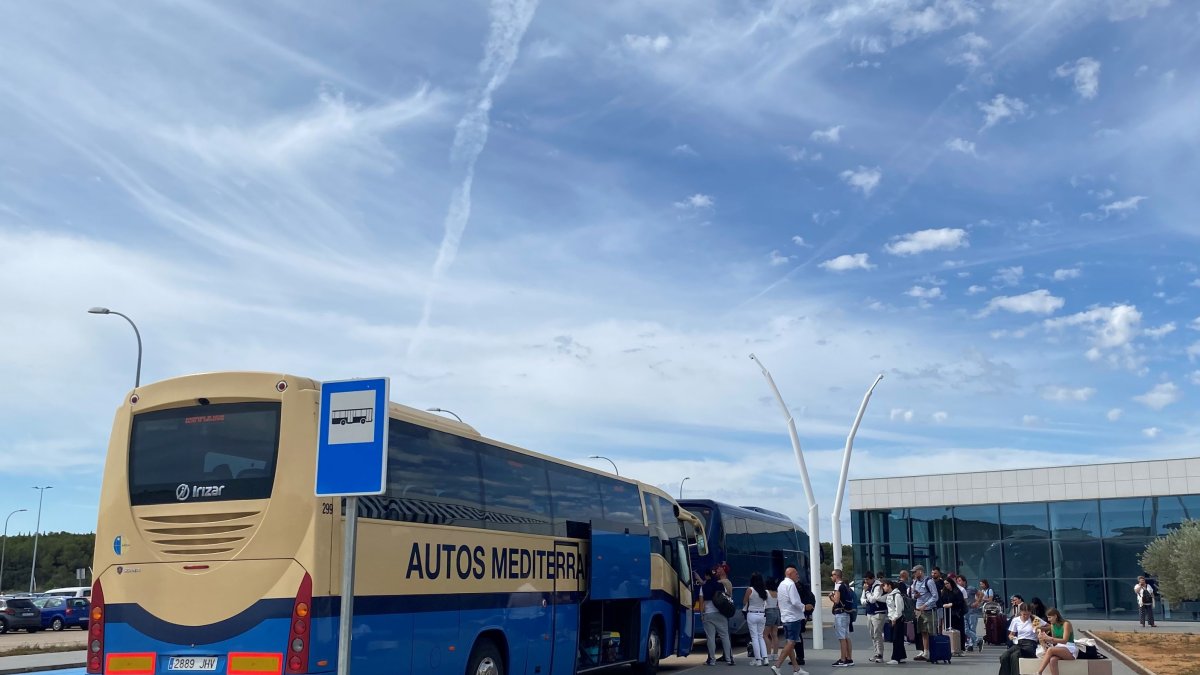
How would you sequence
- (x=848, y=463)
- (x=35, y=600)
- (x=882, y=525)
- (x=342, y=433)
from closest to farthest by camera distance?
(x=342, y=433) → (x=848, y=463) → (x=35, y=600) → (x=882, y=525)

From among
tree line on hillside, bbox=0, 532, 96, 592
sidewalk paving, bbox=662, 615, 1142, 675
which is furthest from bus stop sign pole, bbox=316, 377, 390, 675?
tree line on hillside, bbox=0, 532, 96, 592

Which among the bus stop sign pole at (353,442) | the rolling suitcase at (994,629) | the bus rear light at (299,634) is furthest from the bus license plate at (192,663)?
the rolling suitcase at (994,629)

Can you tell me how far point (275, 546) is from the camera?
953cm

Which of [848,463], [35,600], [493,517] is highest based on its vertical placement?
[848,463]

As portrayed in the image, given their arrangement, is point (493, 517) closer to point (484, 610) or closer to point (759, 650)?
point (484, 610)

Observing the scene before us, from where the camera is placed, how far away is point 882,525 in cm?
4941

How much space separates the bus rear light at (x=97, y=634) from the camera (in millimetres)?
10008

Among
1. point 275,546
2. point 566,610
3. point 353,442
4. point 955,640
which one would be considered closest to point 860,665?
point 955,640

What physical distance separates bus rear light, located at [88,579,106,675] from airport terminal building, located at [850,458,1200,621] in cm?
3926

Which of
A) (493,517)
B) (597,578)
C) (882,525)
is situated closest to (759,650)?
(597,578)

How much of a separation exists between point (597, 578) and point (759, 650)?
6.44 meters

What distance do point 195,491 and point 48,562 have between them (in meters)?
115

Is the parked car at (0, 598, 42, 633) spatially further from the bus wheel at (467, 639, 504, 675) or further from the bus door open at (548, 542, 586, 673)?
the bus wheel at (467, 639, 504, 675)

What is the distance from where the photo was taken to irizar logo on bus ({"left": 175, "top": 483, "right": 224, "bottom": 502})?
9883 mm
